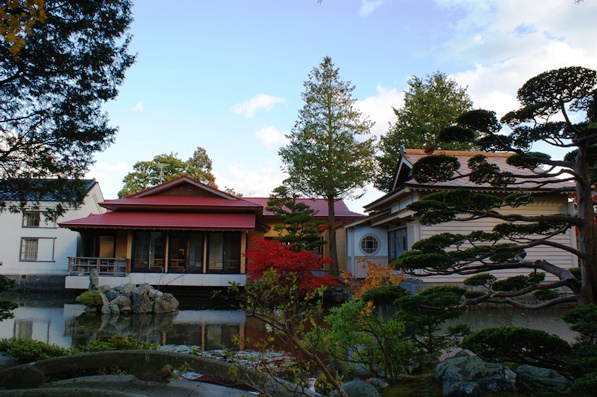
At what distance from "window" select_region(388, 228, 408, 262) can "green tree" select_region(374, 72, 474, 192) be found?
27.1 feet

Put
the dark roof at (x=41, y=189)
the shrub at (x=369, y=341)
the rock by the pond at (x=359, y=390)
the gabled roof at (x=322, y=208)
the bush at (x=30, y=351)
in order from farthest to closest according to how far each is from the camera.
Result: the gabled roof at (x=322, y=208) < the dark roof at (x=41, y=189) < the bush at (x=30, y=351) < the shrub at (x=369, y=341) < the rock by the pond at (x=359, y=390)

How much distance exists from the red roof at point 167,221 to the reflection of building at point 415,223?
205 inches

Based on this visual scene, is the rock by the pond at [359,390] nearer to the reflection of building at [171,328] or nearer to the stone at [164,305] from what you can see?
the reflection of building at [171,328]

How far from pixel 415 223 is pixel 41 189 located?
1105 cm

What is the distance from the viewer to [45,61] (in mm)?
6246

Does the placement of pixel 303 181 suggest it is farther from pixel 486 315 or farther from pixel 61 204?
pixel 61 204

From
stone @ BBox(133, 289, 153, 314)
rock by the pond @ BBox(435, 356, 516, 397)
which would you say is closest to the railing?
stone @ BBox(133, 289, 153, 314)

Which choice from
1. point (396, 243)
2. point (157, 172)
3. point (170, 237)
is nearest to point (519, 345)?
point (396, 243)

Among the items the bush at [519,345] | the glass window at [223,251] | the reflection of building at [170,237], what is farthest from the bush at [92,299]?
the bush at [519,345]

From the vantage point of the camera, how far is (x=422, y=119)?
26.0 metres

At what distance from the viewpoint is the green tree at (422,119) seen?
25.6 metres

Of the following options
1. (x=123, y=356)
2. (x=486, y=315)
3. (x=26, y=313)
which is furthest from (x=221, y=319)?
(x=123, y=356)

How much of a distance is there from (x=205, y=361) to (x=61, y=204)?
15.8ft

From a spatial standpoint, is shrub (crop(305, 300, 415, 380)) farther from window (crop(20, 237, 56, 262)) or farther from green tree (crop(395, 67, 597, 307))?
window (crop(20, 237, 56, 262))
